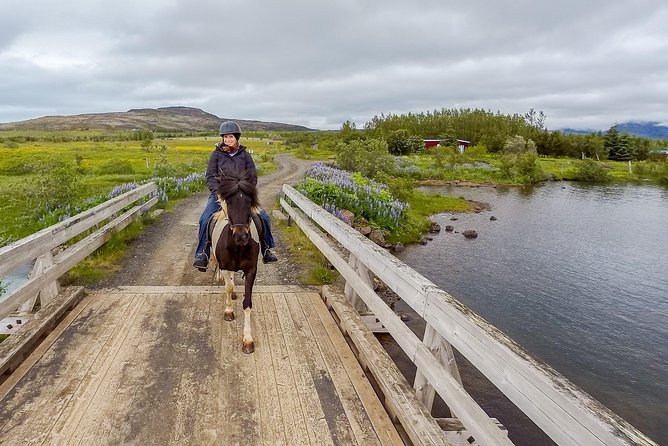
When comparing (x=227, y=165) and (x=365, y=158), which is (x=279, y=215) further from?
(x=365, y=158)

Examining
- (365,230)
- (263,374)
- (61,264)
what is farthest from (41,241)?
(365,230)

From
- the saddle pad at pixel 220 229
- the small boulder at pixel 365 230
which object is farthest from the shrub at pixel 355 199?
the saddle pad at pixel 220 229

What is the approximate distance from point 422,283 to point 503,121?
9870 cm

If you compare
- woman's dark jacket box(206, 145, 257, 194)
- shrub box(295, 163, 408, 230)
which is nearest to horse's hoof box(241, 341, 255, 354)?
woman's dark jacket box(206, 145, 257, 194)

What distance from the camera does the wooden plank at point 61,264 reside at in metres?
4.27

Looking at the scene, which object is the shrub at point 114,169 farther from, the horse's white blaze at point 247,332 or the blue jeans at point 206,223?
the horse's white blaze at point 247,332

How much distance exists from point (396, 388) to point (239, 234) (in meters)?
2.25

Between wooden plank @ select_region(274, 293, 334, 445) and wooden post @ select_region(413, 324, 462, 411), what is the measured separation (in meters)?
0.84

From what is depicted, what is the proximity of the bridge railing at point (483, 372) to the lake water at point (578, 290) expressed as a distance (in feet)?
13.9

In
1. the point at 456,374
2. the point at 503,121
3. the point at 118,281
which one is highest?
the point at 503,121

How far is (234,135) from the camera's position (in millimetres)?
5637

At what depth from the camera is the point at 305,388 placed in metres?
3.75

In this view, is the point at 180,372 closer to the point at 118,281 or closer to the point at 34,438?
the point at 34,438

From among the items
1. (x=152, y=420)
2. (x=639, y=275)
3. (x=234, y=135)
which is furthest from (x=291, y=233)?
(x=639, y=275)
